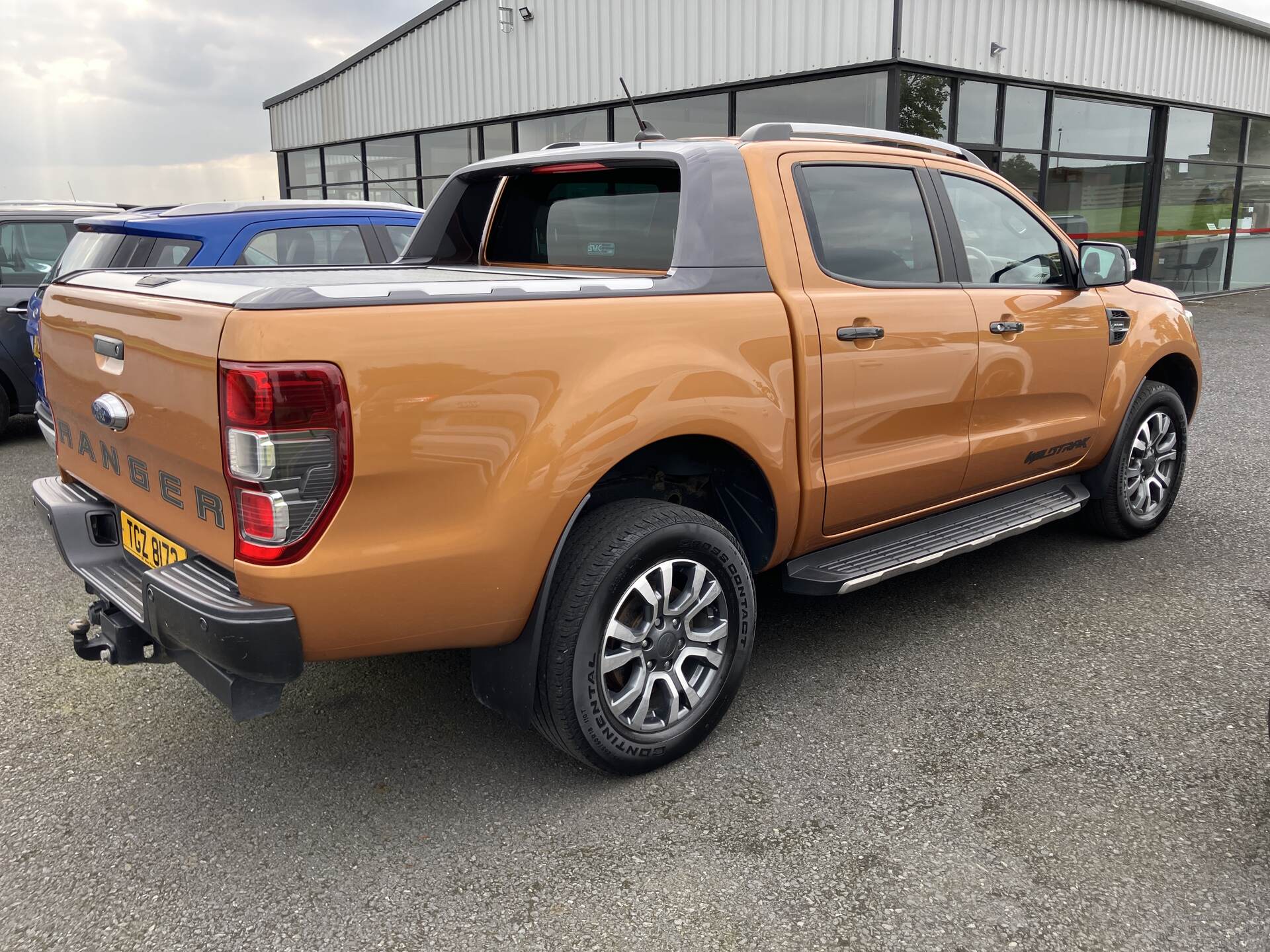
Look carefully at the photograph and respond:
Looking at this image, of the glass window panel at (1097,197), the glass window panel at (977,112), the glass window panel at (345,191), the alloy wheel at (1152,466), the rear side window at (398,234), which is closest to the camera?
the alloy wheel at (1152,466)

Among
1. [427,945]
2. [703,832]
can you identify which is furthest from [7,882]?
[703,832]

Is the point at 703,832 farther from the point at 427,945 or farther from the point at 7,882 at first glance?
the point at 7,882

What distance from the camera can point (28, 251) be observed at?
754cm

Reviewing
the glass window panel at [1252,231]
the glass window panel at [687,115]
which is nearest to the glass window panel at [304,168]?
the glass window panel at [687,115]

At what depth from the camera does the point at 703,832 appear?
8.77 feet

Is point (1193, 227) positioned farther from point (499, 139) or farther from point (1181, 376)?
point (1181, 376)

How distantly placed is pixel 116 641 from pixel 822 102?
409 inches

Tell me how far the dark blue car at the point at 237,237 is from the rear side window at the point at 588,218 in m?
1.22

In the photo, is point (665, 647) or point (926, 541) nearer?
point (665, 647)

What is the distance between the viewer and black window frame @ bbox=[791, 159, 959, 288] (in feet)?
10.9

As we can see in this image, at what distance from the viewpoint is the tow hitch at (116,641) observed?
2.72 metres

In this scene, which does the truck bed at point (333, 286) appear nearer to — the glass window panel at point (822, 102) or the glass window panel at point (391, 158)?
the glass window panel at point (822, 102)

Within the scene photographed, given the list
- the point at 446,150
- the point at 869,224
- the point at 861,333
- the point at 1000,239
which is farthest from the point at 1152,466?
the point at 446,150

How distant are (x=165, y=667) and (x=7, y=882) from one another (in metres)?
1.31
